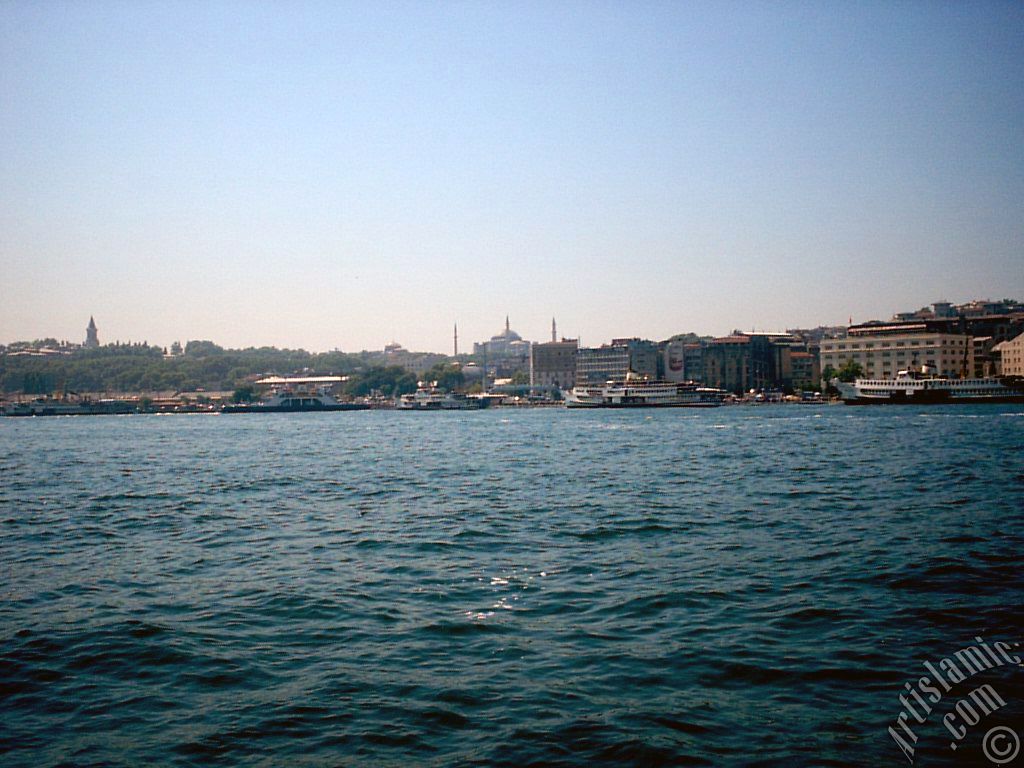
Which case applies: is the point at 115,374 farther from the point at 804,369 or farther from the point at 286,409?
the point at 804,369

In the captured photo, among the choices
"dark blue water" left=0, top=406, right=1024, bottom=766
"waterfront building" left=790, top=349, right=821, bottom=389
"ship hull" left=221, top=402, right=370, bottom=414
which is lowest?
"ship hull" left=221, top=402, right=370, bottom=414

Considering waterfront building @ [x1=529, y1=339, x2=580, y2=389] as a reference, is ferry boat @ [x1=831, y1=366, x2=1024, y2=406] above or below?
below

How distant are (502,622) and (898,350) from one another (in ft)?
366

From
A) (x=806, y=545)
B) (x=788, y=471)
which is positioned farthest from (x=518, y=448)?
(x=806, y=545)

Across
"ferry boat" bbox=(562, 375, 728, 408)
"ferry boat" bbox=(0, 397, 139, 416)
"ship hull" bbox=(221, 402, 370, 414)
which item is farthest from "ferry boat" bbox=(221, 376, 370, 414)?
"ferry boat" bbox=(562, 375, 728, 408)

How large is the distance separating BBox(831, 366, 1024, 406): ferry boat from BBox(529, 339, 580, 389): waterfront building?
7591 cm

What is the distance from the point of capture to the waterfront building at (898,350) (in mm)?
104938

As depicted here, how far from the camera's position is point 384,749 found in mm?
6633

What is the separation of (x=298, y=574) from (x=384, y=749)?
6.40 meters

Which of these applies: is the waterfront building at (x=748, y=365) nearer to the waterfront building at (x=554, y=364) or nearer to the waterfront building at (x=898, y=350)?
the waterfront building at (x=898, y=350)

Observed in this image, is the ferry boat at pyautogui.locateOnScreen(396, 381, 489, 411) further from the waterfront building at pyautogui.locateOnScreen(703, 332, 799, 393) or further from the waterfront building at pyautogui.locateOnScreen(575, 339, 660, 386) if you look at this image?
the waterfront building at pyautogui.locateOnScreen(703, 332, 799, 393)

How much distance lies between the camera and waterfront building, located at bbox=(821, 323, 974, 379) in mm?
104938

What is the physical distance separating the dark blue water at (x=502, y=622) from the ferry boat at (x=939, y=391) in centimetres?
7236

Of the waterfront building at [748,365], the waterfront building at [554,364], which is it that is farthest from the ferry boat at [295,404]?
the waterfront building at [748,365]
